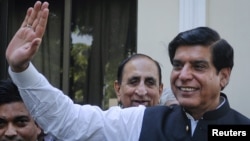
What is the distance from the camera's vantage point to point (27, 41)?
8.93 feet

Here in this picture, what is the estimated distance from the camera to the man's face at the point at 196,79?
287 cm

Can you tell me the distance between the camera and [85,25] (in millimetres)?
6230

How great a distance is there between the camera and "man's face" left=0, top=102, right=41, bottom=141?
10.6 ft

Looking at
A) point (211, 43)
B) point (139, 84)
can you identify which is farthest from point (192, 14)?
point (211, 43)

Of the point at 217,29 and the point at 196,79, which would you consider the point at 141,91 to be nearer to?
the point at 196,79

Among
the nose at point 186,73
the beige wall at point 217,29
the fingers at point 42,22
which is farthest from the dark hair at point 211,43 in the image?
the beige wall at point 217,29

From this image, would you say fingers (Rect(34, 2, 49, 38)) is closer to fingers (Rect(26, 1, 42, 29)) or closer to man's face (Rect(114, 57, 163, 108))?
fingers (Rect(26, 1, 42, 29))

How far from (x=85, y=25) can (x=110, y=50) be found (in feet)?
1.32

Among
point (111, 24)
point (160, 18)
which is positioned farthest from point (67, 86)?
point (160, 18)

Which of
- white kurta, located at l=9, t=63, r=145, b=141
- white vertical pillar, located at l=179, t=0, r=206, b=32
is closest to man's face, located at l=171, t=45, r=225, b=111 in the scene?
white kurta, located at l=9, t=63, r=145, b=141

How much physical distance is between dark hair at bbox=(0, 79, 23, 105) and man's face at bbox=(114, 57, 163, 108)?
0.76 metres

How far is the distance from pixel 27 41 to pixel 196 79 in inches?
33.9

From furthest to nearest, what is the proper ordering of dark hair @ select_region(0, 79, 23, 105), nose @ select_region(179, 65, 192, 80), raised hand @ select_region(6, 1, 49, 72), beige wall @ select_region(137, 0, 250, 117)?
beige wall @ select_region(137, 0, 250, 117)
dark hair @ select_region(0, 79, 23, 105)
nose @ select_region(179, 65, 192, 80)
raised hand @ select_region(6, 1, 49, 72)

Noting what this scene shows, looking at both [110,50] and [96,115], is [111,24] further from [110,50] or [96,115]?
[96,115]
